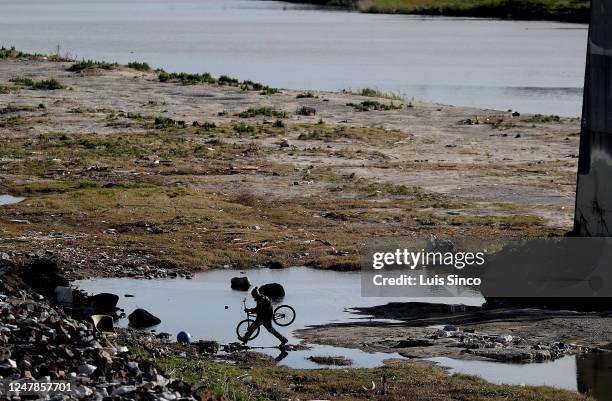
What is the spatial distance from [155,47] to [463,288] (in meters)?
70.9

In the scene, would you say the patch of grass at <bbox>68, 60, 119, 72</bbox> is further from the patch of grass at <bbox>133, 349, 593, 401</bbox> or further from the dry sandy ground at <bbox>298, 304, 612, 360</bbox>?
the patch of grass at <bbox>133, 349, 593, 401</bbox>

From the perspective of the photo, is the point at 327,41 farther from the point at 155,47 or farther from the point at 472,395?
the point at 472,395

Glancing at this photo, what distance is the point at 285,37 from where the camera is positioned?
106 m

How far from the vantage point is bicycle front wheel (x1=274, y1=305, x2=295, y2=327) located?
2112cm

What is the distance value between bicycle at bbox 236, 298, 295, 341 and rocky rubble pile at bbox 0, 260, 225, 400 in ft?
12.0

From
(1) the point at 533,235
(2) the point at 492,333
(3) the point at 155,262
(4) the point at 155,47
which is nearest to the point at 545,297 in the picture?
(2) the point at 492,333

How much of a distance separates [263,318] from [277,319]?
1425mm

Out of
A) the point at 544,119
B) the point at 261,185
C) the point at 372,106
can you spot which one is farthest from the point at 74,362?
the point at 372,106

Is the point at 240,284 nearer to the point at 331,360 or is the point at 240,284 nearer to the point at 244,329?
the point at 244,329

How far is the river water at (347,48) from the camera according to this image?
68.3 metres

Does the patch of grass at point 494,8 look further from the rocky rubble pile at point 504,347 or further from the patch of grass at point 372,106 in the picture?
the rocky rubble pile at point 504,347

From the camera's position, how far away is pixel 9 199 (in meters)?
32.3

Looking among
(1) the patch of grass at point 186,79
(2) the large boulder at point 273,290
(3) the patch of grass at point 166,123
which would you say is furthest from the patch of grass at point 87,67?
(2) the large boulder at point 273,290

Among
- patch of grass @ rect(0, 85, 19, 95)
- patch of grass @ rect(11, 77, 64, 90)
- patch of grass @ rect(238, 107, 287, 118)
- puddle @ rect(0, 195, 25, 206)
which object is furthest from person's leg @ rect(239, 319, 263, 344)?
patch of grass @ rect(11, 77, 64, 90)
